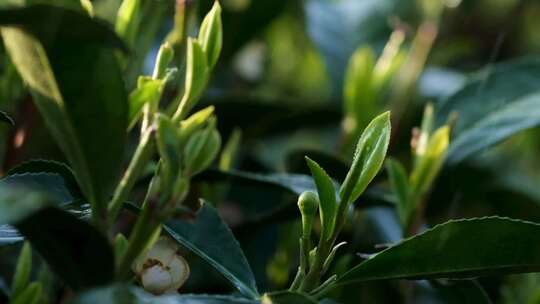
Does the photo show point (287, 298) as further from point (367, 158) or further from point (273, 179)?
point (273, 179)

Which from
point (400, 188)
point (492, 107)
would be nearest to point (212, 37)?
point (400, 188)

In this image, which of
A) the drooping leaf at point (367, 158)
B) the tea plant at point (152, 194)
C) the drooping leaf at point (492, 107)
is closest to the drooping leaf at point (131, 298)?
the tea plant at point (152, 194)

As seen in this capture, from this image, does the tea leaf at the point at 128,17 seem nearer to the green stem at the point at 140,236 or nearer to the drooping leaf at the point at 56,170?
the drooping leaf at the point at 56,170

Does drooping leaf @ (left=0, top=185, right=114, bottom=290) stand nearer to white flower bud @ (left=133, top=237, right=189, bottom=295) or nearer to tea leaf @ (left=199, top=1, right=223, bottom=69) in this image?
white flower bud @ (left=133, top=237, right=189, bottom=295)

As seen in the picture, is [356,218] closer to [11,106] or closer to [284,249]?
[284,249]

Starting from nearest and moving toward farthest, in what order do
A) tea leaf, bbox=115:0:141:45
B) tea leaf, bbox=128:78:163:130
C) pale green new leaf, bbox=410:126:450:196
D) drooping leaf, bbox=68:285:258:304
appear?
drooping leaf, bbox=68:285:258:304 → tea leaf, bbox=128:78:163:130 → tea leaf, bbox=115:0:141:45 → pale green new leaf, bbox=410:126:450:196

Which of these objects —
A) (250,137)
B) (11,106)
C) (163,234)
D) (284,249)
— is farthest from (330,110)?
(163,234)

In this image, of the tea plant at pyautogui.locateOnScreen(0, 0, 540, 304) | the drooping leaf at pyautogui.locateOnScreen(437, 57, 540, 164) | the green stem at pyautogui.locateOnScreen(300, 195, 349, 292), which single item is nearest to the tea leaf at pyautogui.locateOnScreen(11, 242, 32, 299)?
the tea plant at pyautogui.locateOnScreen(0, 0, 540, 304)
